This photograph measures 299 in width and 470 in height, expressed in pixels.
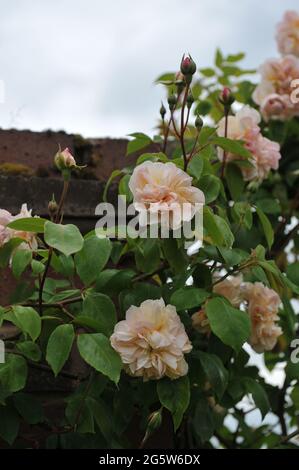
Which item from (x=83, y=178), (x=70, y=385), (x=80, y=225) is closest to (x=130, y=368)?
(x=70, y=385)

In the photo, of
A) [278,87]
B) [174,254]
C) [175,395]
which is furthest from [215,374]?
[278,87]

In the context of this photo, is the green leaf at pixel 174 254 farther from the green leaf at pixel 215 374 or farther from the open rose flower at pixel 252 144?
the open rose flower at pixel 252 144

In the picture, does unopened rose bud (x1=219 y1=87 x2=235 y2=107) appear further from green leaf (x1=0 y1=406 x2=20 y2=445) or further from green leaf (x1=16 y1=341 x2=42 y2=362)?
green leaf (x1=0 y1=406 x2=20 y2=445)

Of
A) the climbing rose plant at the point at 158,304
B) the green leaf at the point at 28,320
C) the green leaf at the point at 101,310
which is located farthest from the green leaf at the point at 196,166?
the green leaf at the point at 28,320

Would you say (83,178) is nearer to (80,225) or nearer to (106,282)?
(80,225)

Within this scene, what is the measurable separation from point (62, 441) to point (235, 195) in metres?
0.67

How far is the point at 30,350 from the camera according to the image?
1.66 m

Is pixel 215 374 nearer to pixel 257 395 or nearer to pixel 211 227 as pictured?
pixel 257 395

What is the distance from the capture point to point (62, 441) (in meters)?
1.82

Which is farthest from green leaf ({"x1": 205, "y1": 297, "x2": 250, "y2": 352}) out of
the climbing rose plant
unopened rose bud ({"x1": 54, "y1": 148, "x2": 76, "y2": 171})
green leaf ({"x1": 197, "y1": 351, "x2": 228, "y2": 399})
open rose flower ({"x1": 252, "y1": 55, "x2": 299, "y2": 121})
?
open rose flower ({"x1": 252, "y1": 55, "x2": 299, "y2": 121})

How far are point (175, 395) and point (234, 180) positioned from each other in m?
0.60

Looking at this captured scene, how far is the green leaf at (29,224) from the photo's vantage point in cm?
153

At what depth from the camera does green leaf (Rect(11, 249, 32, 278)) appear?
62.1 inches

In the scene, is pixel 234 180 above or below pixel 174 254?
above
